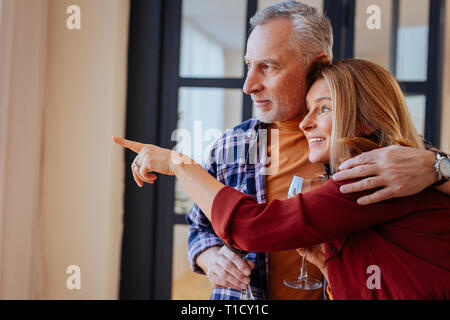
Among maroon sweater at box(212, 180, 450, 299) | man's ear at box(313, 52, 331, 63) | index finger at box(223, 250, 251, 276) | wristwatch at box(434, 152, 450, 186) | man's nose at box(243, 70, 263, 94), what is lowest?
index finger at box(223, 250, 251, 276)

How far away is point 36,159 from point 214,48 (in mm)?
964

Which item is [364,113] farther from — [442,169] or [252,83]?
[252,83]

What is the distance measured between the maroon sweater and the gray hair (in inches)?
24.1

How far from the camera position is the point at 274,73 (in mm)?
1260

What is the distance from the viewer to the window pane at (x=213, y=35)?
1961 mm

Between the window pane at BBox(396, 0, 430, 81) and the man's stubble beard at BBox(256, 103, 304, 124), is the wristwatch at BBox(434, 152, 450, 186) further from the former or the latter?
the window pane at BBox(396, 0, 430, 81)

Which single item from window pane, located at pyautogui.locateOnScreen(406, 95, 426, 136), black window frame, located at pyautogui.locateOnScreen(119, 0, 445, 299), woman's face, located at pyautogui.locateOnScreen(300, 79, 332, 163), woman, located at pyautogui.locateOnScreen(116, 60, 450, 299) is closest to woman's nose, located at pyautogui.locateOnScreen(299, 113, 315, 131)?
woman's face, located at pyautogui.locateOnScreen(300, 79, 332, 163)

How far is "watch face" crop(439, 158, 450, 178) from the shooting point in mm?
826

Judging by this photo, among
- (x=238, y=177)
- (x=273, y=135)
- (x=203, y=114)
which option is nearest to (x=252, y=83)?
(x=273, y=135)

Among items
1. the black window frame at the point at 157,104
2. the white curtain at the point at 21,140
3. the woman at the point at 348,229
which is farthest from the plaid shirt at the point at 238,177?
the white curtain at the point at 21,140
